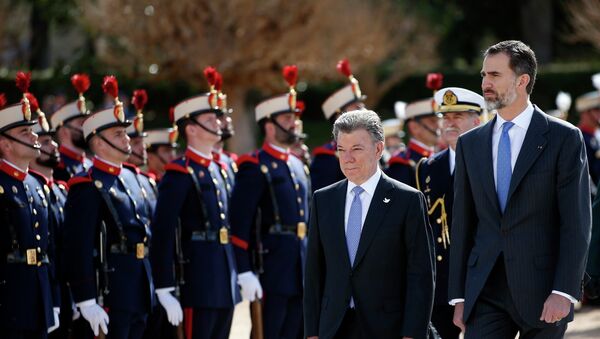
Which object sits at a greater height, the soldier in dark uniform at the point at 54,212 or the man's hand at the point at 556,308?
the soldier in dark uniform at the point at 54,212

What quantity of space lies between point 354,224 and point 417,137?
171 inches

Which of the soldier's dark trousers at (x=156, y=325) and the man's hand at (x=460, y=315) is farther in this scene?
the soldier's dark trousers at (x=156, y=325)

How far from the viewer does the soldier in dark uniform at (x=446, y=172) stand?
757 centimetres

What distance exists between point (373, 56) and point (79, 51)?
28.7 feet

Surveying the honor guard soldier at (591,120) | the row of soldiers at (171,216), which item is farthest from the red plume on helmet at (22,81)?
the honor guard soldier at (591,120)

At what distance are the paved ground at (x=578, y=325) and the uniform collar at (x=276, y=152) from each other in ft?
6.66

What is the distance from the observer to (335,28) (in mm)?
24172

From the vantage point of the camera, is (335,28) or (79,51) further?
(79,51)

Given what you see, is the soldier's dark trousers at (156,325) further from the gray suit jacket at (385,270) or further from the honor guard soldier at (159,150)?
the gray suit jacket at (385,270)

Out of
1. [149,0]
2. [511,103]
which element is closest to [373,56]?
[149,0]

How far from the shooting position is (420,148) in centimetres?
958

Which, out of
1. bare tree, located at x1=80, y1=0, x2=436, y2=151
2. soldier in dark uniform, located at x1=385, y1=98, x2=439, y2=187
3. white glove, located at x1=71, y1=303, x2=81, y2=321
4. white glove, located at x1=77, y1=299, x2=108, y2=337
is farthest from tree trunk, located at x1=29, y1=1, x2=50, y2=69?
white glove, located at x1=77, y1=299, x2=108, y2=337

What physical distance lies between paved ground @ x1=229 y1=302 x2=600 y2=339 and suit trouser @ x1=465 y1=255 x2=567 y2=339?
5.12m

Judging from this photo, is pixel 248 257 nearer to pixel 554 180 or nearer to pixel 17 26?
pixel 554 180
